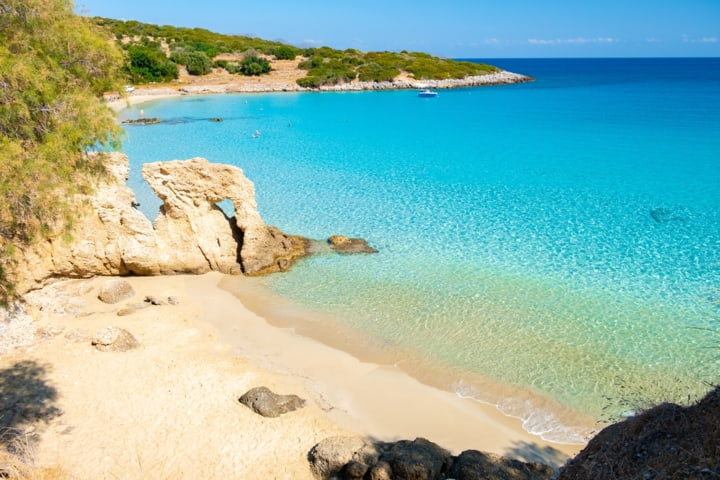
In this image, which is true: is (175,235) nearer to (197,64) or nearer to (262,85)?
(262,85)

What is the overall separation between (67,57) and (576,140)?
38.5 metres

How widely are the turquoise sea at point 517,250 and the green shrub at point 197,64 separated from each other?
43.5 meters

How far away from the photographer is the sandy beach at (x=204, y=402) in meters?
8.51

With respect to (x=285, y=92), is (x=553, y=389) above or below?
below

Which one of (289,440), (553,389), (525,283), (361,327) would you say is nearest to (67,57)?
(289,440)

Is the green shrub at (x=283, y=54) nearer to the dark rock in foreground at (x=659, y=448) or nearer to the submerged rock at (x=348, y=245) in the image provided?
the submerged rock at (x=348, y=245)

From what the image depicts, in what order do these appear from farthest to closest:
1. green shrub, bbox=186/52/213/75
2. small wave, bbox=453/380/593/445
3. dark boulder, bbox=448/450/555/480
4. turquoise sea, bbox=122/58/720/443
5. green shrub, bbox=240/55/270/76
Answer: green shrub, bbox=240/55/270/76 → green shrub, bbox=186/52/213/75 → turquoise sea, bbox=122/58/720/443 → small wave, bbox=453/380/593/445 → dark boulder, bbox=448/450/555/480

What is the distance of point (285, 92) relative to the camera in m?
78.9

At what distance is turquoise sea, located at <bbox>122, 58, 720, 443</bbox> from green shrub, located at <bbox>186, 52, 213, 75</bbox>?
43469mm

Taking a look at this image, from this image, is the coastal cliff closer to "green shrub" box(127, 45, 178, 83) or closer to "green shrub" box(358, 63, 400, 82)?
"green shrub" box(127, 45, 178, 83)

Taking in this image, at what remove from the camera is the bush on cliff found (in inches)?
256

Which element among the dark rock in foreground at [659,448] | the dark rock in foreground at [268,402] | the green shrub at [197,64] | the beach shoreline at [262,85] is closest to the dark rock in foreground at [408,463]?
the dark rock in foreground at [268,402]

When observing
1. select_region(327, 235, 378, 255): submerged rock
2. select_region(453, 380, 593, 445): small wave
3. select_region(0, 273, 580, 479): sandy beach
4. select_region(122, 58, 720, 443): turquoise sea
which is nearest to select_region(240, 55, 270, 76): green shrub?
select_region(122, 58, 720, 443): turquoise sea

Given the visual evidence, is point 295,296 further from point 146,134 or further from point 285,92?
point 285,92
